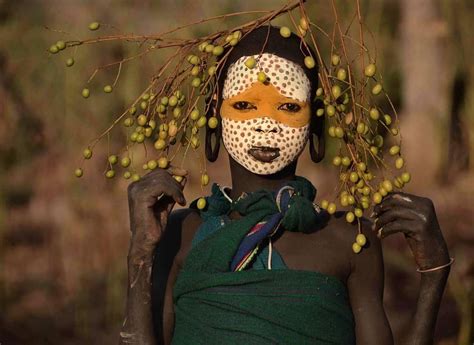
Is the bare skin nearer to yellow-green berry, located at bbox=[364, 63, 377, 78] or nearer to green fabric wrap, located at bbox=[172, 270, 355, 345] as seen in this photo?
green fabric wrap, located at bbox=[172, 270, 355, 345]

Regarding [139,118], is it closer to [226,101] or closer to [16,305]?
[226,101]

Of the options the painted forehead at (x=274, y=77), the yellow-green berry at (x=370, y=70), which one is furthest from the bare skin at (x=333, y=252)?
the yellow-green berry at (x=370, y=70)

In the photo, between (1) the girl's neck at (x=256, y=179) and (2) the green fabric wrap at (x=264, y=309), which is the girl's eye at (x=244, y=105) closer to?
(1) the girl's neck at (x=256, y=179)

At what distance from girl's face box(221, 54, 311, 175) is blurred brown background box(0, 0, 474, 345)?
3.72 m

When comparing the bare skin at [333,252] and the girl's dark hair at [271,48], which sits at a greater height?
the girl's dark hair at [271,48]

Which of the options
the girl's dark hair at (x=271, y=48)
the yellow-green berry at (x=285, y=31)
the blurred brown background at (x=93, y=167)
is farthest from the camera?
the blurred brown background at (x=93, y=167)

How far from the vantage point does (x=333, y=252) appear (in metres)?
→ 4.03

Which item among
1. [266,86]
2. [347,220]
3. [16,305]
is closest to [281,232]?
[347,220]

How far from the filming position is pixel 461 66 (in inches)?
349

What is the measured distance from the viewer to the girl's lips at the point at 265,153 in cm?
401

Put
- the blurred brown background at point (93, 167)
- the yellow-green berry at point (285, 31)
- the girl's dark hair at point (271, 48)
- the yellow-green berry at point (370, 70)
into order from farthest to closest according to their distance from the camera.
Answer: the blurred brown background at point (93, 167)
the girl's dark hair at point (271, 48)
the yellow-green berry at point (285, 31)
the yellow-green berry at point (370, 70)

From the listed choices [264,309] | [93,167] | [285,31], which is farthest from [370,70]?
[93,167]

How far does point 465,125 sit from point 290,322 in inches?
201

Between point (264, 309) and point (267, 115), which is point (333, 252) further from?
point (267, 115)
